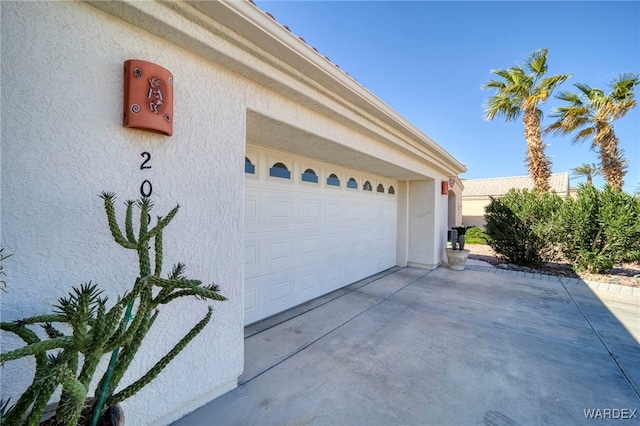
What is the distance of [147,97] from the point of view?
230 cm

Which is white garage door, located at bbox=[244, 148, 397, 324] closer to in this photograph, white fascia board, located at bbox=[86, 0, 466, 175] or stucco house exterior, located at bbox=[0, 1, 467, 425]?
stucco house exterior, located at bbox=[0, 1, 467, 425]

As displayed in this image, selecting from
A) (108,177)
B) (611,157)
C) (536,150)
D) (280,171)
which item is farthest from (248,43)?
(611,157)

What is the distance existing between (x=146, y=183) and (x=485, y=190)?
35331 mm

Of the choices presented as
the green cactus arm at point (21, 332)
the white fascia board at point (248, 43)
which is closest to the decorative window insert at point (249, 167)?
the white fascia board at point (248, 43)

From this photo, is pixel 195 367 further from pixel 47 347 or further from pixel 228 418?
pixel 47 347

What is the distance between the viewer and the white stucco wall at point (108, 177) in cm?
185

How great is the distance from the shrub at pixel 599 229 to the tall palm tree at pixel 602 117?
20.6 ft

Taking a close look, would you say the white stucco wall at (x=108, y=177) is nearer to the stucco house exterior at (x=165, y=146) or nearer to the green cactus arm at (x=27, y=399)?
the stucco house exterior at (x=165, y=146)

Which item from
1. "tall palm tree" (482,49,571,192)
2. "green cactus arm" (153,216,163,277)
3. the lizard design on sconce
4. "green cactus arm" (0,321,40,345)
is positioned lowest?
"green cactus arm" (0,321,40,345)

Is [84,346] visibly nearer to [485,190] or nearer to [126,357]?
[126,357]

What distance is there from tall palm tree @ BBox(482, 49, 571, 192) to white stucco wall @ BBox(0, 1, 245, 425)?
566 inches

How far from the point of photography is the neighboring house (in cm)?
2716

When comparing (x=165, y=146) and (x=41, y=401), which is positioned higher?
(x=165, y=146)

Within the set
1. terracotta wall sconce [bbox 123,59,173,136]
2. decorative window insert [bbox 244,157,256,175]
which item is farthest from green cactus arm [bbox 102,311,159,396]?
decorative window insert [bbox 244,157,256,175]
